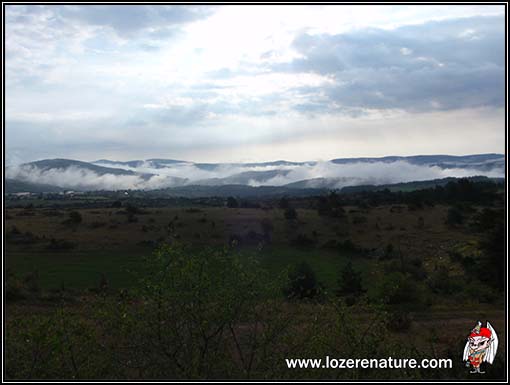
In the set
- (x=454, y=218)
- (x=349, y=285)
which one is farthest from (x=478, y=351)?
(x=454, y=218)

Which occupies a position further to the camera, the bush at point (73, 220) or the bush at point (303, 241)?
the bush at point (73, 220)

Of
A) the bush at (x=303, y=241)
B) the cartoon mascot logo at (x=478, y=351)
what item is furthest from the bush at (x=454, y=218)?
the cartoon mascot logo at (x=478, y=351)

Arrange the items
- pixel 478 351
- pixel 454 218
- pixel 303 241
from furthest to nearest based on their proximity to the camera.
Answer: pixel 454 218, pixel 303 241, pixel 478 351

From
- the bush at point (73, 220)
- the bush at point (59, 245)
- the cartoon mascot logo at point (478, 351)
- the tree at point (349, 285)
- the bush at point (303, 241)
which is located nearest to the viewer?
the cartoon mascot logo at point (478, 351)

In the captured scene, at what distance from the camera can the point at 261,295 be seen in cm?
1160

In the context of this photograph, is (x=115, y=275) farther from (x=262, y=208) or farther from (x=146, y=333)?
(x=262, y=208)

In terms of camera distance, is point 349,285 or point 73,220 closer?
point 349,285

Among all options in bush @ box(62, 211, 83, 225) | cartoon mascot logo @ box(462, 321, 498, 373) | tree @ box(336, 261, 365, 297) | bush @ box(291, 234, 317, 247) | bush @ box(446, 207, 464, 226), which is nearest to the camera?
cartoon mascot logo @ box(462, 321, 498, 373)

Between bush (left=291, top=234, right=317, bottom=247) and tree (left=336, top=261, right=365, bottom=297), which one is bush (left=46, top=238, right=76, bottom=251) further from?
tree (left=336, top=261, right=365, bottom=297)

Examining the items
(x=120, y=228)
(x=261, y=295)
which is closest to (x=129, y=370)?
(x=261, y=295)

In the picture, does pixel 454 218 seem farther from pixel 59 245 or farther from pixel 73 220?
pixel 73 220

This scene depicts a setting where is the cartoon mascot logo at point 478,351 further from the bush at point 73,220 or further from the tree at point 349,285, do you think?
the bush at point 73,220

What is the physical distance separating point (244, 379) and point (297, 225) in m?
53.7

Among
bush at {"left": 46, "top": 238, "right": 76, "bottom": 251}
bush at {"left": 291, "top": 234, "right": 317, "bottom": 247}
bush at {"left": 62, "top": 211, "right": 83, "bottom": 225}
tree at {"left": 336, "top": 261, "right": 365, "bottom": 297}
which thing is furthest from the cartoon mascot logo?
bush at {"left": 62, "top": 211, "right": 83, "bottom": 225}
